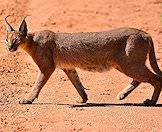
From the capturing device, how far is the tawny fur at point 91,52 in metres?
10.3

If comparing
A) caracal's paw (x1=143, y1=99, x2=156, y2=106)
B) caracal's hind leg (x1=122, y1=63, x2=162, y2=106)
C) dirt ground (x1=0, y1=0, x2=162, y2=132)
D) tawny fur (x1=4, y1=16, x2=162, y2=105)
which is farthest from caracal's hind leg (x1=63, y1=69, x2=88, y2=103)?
caracal's paw (x1=143, y1=99, x2=156, y2=106)

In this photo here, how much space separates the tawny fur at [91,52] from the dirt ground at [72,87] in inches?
15.5

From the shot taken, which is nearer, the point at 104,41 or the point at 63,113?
the point at 63,113

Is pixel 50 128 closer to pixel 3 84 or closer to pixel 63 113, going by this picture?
pixel 63 113

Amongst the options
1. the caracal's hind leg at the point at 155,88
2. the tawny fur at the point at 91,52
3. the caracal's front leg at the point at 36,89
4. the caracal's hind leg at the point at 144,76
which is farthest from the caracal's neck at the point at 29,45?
the caracal's hind leg at the point at 155,88

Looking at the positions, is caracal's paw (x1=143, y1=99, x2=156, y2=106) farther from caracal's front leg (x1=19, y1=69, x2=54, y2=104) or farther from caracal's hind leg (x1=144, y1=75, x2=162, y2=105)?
caracal's front leg (x1=19, y1=69, x2=54, y2=104)

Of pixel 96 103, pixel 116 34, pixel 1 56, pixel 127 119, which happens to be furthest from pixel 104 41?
pixel 1 56

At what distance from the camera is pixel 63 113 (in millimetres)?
9609

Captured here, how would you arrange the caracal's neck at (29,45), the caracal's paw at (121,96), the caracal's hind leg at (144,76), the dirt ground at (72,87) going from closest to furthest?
the dirt ground at (72,87)
the caracal's hind leg at (144,76)
the caracal's neck at (29,45)
the caracal's paw at (121,96)

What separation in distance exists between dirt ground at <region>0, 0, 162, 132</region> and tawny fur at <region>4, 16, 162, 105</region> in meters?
0.39

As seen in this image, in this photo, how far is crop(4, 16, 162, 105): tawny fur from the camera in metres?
10.3

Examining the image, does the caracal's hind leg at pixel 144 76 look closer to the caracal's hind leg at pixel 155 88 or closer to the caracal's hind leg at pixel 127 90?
the caracal's hind leg at pixel 155 88

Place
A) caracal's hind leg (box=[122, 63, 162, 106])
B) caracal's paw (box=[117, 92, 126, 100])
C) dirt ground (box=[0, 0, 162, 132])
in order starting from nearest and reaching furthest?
dirt ground (box=[0, 0, 162, 132]), caracal's hind leg (box=[122, 63, 162, 106]), caracal's paw (box=[117, 92, 126, 100])

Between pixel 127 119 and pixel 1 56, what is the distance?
5.40 meters
